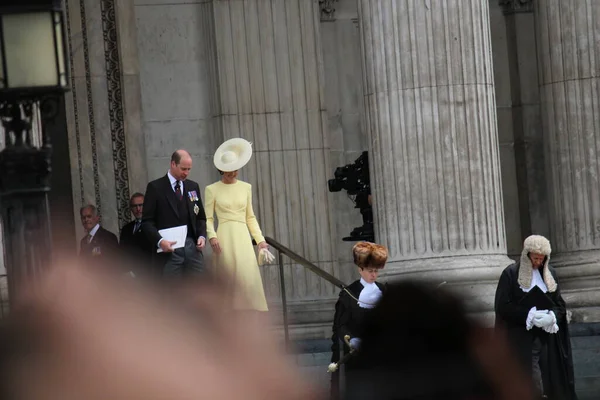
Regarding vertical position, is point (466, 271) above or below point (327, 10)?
below

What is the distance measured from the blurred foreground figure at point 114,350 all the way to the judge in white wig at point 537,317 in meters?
9.69

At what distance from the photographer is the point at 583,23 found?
1698 centimetres

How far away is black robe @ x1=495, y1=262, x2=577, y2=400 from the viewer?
13625 millimetres

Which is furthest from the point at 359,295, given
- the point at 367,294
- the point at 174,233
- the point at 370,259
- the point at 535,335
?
the point at 174,233

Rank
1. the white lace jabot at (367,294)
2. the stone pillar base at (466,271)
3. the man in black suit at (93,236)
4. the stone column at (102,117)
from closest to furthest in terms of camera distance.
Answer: the white lace jabot at (367,294) → the stone pillar base at (466,271) → the man in black suit at (93,236) → the stone column at (102,117)

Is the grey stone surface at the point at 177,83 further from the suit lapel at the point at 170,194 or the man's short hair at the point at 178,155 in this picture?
the man's short hair at the point at 178,155

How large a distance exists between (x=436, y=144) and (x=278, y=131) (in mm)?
3515

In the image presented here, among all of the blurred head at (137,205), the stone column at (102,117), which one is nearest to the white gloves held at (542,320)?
the blurred head at (137,205)

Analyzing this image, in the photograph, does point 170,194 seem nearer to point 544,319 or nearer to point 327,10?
point 544,319

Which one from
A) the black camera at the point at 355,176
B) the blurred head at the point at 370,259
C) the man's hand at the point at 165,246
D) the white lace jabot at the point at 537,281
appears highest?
the black camera at the point at 355,176

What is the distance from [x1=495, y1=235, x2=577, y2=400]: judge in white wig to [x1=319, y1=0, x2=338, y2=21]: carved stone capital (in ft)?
17.6

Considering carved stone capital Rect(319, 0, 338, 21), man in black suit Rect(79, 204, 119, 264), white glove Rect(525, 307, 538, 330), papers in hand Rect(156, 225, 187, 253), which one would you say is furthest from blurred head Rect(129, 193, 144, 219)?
white glove Rect(525, 307, 538, 330)

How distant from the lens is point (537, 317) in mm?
13734

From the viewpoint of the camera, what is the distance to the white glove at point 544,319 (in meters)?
13.7
